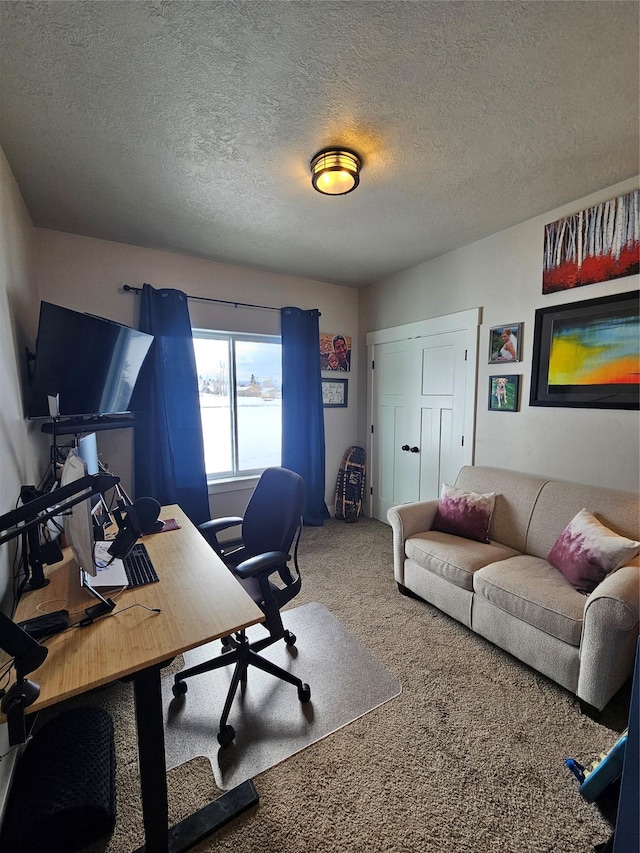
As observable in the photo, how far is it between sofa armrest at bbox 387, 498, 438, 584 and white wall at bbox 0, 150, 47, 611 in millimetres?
2169

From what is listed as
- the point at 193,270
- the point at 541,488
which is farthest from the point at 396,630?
the point at 193,270

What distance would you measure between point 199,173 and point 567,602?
2.95m

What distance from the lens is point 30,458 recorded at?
77.3 inches

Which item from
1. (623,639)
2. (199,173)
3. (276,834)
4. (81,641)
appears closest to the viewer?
(81,641)

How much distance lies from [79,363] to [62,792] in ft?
6.03

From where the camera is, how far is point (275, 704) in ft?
5.59

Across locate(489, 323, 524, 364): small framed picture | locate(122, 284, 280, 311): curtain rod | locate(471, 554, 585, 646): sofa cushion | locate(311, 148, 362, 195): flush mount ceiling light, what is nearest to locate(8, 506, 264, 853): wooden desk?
locate(471, 554, 585, 646): sofa cushion

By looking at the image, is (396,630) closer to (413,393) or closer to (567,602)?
(567,602)

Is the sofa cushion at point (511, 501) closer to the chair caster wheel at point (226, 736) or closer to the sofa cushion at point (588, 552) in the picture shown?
the sofa cushion at point (588, 552)

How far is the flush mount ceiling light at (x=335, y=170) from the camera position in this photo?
1.77m

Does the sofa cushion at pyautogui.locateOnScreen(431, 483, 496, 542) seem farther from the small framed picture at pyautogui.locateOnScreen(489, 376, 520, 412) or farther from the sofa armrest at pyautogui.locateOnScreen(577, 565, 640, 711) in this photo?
the sofa armrest at pyautogui.locateOnScreen(577, 565, 640, 711)

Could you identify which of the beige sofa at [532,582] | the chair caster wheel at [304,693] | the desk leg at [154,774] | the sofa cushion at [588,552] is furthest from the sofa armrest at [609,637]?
the desk leg at [154,774]

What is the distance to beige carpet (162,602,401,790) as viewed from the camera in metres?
1.46

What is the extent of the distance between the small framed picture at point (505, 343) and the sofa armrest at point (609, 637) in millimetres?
1630
